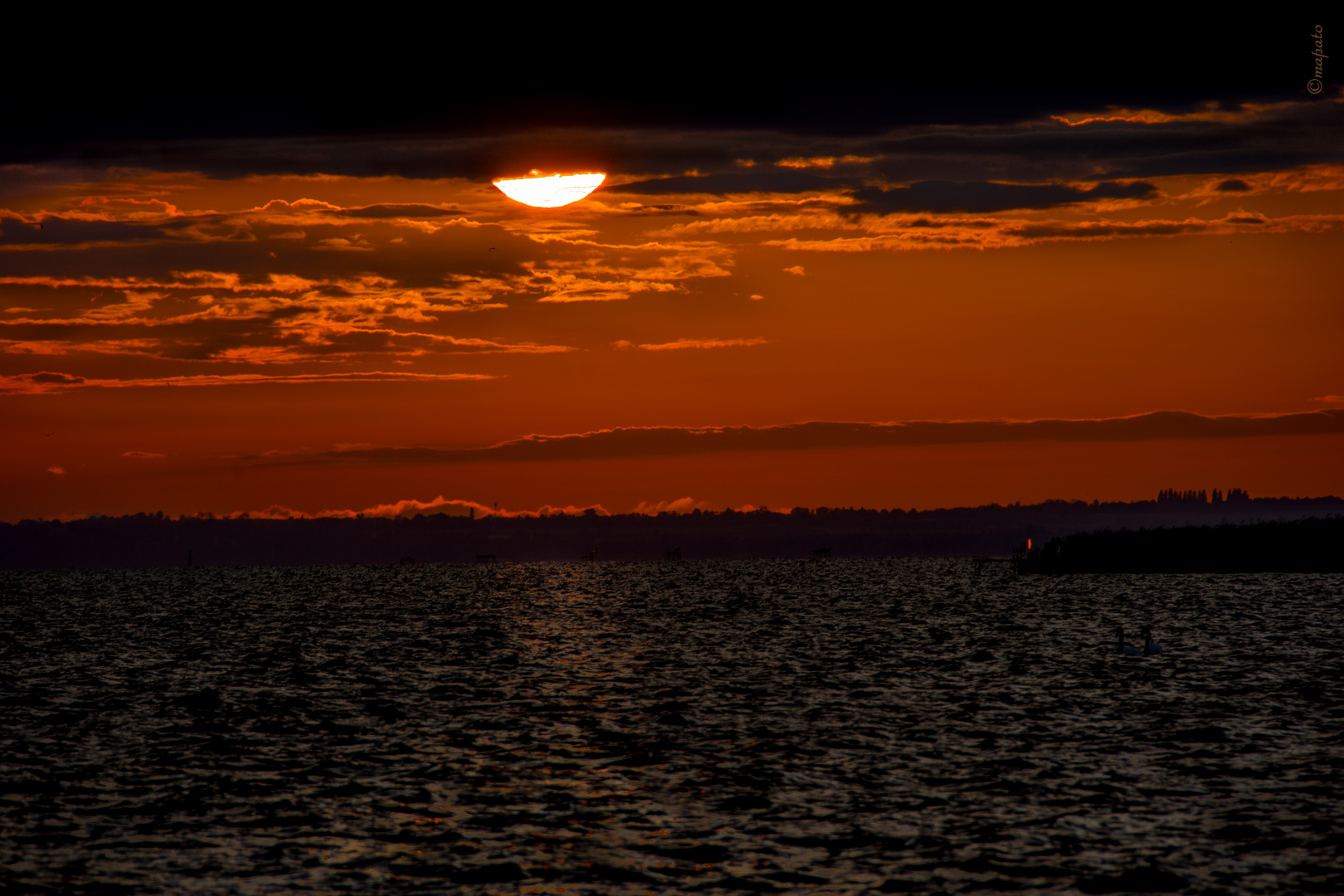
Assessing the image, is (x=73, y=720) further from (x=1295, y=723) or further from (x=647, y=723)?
(x=1295, y=723)

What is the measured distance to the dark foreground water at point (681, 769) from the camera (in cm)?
2261

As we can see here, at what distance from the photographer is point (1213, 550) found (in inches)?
7308

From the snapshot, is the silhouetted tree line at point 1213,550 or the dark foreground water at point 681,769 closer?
the dark foreground water at point 681,769

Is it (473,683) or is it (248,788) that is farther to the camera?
(473,683)

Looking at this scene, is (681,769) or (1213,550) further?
(1213,550)

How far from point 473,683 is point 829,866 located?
1315 inches

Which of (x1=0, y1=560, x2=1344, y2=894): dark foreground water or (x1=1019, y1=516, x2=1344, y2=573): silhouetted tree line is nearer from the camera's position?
(x1=0, y1=560, x2=1344, y2=894): dark foreground water

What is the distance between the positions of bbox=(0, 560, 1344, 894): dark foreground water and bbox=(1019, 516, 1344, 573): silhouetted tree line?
116 m

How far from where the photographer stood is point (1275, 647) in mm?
67750

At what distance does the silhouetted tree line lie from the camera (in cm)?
17962

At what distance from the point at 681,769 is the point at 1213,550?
6809 inches

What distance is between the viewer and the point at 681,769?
106ft

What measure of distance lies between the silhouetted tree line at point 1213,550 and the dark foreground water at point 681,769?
382ft

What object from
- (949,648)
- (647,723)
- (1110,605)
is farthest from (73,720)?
(1110,605)
